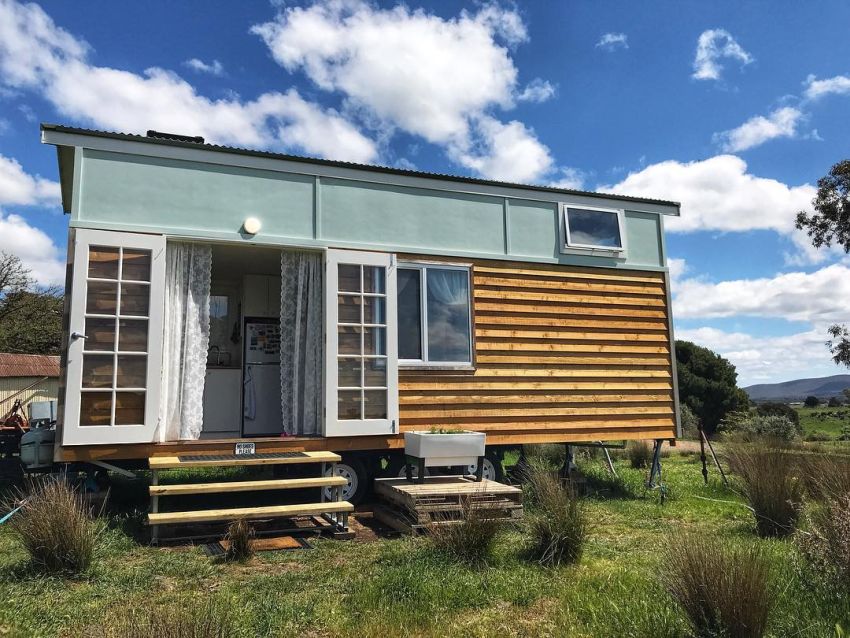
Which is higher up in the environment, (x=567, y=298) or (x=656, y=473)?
(x=567, y=298)

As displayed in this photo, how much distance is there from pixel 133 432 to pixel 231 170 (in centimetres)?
284

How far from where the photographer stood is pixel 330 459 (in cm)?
625

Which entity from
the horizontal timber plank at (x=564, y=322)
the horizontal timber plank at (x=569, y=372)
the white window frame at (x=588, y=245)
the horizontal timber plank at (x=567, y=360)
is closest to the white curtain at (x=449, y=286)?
the horizontal timber plank at (x=564, y=322)

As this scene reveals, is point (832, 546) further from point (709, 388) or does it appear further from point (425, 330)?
point (709, 388)

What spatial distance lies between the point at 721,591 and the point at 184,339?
5.41 metres

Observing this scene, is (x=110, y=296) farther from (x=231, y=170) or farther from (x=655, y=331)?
(x=655, y=331)

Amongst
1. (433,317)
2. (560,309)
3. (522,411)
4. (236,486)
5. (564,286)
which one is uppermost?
(564,286)

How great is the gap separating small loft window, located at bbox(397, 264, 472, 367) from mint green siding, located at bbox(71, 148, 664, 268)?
11.9 inches

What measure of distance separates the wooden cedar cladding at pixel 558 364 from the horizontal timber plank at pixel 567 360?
13 mm

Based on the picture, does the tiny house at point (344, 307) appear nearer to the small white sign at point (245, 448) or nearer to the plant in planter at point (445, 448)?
the small white sign at point (245, 448)

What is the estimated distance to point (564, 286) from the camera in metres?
8.35

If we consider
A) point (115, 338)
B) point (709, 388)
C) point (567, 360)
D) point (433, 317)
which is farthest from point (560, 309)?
point (709, 388)

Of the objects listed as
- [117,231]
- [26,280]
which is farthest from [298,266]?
[26,280]

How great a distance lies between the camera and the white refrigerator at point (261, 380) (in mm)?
8492
